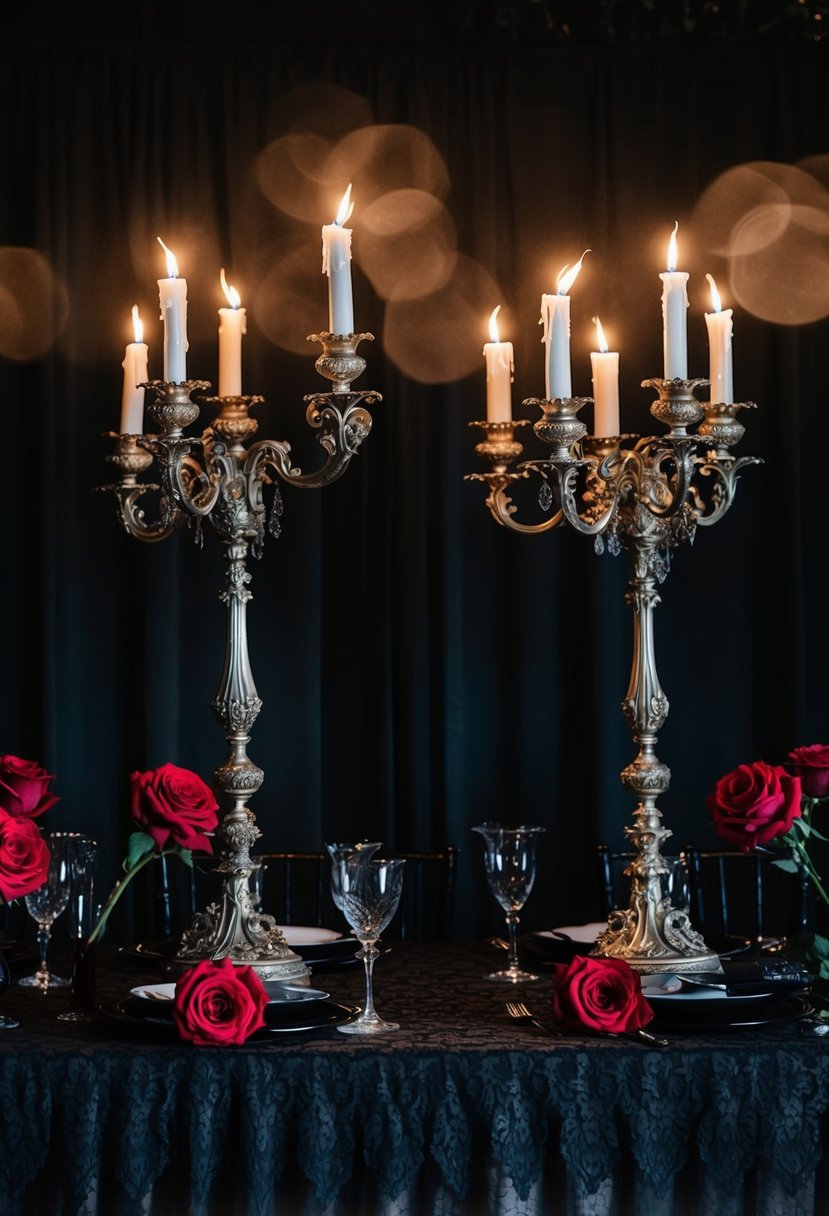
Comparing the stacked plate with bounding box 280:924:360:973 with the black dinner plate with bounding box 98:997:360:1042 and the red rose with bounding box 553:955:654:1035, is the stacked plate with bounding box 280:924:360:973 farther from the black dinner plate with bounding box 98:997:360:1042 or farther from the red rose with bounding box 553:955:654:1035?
the red rose with bounding box 553:955:654:1035

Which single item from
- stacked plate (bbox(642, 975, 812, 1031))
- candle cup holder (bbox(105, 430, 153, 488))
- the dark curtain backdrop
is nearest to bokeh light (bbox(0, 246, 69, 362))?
the dark curtain backdrop

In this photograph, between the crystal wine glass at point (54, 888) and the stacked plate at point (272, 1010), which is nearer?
the stacked plate at point (272, 1010)

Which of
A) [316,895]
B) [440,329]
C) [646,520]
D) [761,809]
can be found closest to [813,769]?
[761,809]

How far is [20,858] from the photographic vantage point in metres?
1.94

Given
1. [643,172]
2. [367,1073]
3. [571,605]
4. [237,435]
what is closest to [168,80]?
[643,172]

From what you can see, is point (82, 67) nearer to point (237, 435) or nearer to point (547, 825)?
point (237, 435)

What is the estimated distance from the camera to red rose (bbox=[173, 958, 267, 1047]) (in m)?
1.81

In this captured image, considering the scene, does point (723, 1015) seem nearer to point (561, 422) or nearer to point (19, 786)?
point (561, 422)

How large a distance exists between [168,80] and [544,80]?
916mm

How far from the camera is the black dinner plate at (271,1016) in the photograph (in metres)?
1.87

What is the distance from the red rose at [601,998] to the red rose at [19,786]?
775mm

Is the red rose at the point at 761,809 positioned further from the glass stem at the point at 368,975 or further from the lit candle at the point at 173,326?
the lit candle at the point at 173,326

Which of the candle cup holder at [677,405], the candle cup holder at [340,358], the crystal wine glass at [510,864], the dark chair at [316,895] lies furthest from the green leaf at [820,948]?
the dark chair at [316,895]

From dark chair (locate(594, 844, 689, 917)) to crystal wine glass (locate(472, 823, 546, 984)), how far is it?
154 millimetres
